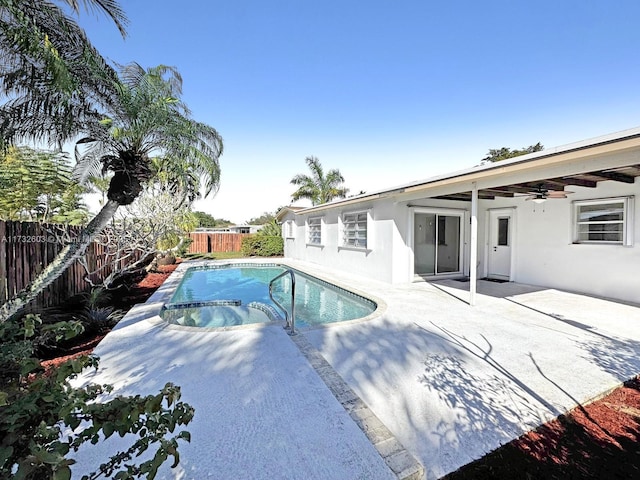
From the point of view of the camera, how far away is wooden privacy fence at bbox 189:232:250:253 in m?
26.6

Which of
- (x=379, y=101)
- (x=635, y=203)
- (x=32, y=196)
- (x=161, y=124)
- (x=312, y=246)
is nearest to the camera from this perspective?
(x=161, y=124)

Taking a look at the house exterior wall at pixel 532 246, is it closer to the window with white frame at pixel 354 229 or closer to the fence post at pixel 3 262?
the window with white frame at pixel 354 229

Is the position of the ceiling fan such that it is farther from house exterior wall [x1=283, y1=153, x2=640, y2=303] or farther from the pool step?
the pool step

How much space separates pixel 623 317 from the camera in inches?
256

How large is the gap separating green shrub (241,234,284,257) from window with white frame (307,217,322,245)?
648 centimetres

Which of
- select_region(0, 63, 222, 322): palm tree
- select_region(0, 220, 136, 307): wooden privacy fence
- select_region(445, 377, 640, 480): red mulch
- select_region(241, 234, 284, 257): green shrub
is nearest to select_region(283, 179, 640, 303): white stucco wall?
select_region(445, 377, 640, 480): red mulch

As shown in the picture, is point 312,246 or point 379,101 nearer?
point 379,101

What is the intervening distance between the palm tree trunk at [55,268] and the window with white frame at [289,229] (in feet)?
50.1

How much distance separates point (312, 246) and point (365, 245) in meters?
5.57

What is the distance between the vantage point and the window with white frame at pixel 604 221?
25.7ft

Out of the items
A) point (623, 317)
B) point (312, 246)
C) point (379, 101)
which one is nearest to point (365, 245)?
point (312, 246)

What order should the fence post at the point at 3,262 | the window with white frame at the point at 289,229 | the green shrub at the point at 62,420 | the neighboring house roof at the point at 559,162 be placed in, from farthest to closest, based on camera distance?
the window with white frame at the point at 289,229 < the fence post at the point at 3,262 < the neighboring house roof at the point at 559,162 < the green shrub at the point at 62,420

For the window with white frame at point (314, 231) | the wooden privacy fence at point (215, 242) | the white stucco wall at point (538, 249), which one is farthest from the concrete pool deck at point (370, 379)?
the wooden privacy fence at point (215, 242)

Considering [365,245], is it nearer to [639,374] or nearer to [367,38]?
[367,38]
